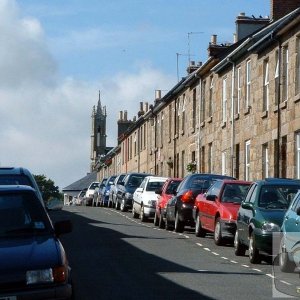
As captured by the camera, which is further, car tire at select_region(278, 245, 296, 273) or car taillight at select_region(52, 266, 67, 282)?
car tire at select_region(278, 245, 296, 273)

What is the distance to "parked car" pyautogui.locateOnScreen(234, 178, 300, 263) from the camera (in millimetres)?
18938

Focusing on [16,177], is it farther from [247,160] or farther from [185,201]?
[247,160]

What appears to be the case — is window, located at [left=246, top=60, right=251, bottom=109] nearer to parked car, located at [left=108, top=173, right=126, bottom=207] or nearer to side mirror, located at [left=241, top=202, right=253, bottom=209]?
parked car, located at [left=108, top=173, right=126, bottom=207]

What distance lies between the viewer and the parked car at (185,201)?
29531mm

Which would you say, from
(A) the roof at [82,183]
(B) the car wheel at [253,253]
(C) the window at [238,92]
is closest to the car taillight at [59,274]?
(B) the car wheel at [253,253]

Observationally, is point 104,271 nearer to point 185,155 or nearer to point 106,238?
point 106,238

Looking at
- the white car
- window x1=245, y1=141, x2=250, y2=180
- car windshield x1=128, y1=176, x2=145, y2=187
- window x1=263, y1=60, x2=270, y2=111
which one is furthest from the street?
car windshield x1=128, y1=176, x2=145, y2=187

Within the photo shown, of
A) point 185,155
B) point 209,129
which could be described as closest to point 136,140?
point 185,155

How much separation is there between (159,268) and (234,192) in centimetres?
730

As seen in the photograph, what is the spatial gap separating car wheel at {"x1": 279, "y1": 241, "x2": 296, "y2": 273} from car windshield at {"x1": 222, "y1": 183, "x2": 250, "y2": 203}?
25.8ft

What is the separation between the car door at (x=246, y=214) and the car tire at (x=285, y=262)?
120 inches

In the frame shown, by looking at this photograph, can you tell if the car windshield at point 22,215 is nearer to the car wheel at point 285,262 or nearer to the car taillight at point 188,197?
the car wheel at point 285,262

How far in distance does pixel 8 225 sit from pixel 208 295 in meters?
3.61

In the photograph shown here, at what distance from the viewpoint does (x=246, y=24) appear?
48438mm
